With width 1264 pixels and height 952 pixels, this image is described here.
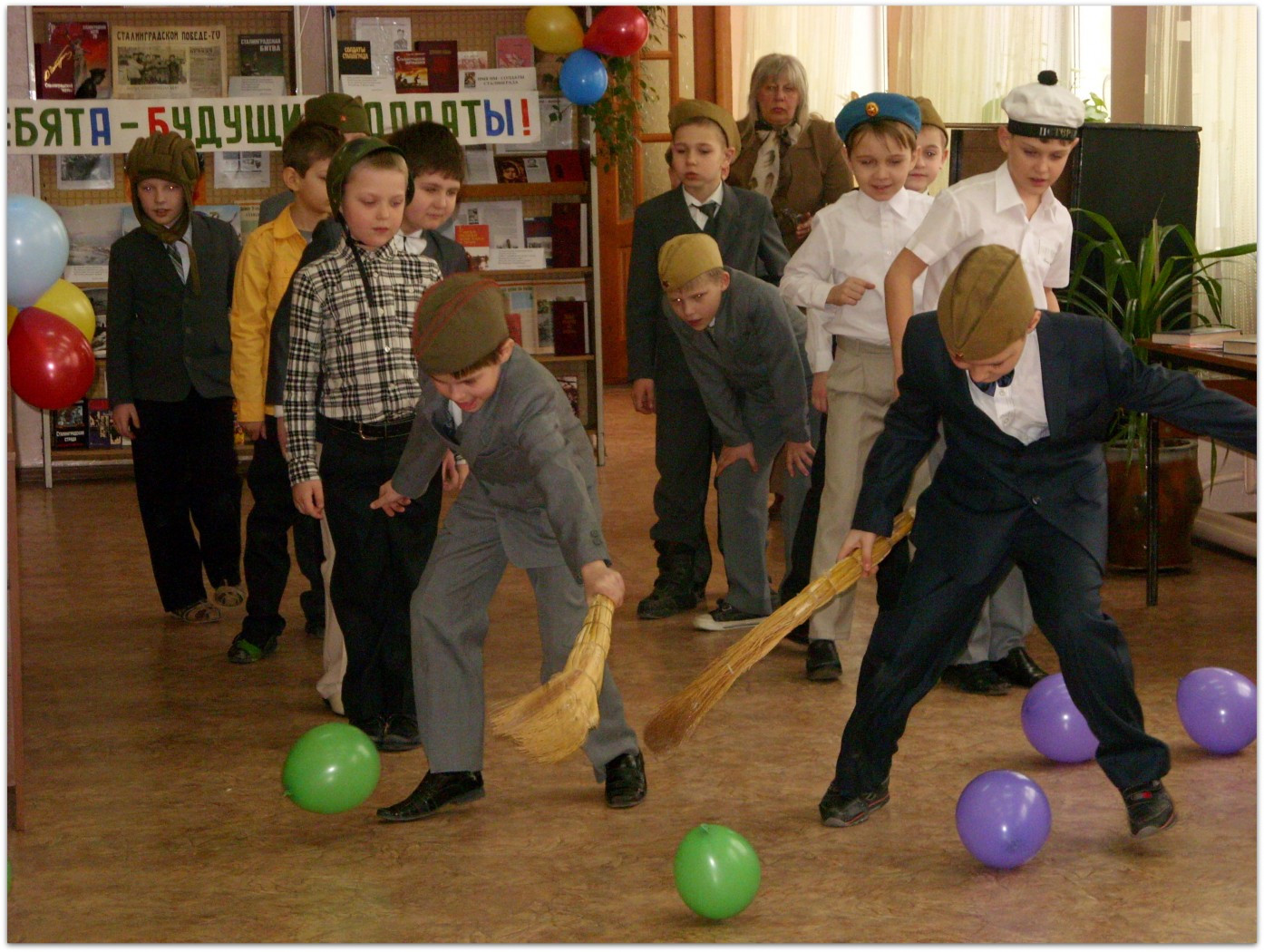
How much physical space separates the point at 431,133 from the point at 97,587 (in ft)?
8.74

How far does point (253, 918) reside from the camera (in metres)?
2.93

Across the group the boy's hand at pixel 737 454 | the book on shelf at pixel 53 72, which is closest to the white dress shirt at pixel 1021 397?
the boy's hand at pixel 737 454

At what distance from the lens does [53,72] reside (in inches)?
307

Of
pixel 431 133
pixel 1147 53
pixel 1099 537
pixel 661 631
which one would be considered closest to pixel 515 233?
pixel 1147 53

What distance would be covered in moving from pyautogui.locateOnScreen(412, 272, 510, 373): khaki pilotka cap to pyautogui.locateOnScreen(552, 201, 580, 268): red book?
5.30 metres

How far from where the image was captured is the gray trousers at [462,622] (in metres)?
3.38

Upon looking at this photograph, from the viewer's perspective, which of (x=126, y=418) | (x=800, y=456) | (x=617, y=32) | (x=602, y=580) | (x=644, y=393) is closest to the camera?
(x=602, y=580)

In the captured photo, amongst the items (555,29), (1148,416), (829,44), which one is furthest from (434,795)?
(829,44)

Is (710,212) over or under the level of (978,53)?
under

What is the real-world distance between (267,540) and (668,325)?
1.46 m

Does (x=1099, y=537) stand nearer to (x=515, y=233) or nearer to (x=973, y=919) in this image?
(x=973, y=919)

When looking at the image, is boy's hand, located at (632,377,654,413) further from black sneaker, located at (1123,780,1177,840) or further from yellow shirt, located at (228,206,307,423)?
black sneaker, located at (1123,780,1177,840)

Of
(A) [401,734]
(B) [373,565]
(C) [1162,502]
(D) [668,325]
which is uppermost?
(D) [668,325]

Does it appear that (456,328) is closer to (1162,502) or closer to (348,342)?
(348,342)
